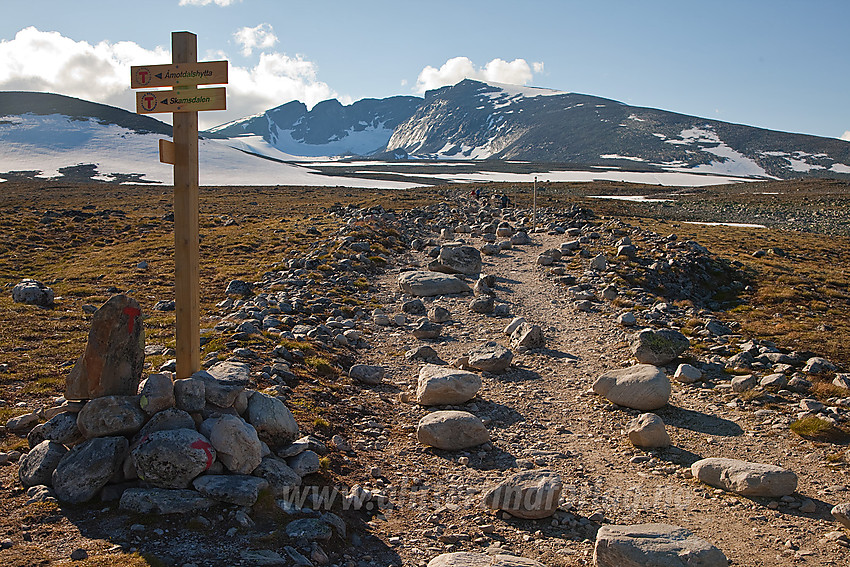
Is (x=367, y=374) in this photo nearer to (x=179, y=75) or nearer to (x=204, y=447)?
(x=204, y=447)

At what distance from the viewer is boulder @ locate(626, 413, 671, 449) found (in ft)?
28.9

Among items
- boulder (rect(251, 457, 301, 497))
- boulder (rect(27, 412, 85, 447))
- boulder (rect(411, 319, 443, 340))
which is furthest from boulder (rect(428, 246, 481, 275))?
boulder (rect(27, 412, 85, 447))

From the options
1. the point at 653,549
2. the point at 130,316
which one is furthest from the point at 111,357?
the point at 653,549

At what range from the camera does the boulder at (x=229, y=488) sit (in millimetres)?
6184

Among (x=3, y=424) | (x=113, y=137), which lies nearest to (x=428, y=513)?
(x=3, y=424)

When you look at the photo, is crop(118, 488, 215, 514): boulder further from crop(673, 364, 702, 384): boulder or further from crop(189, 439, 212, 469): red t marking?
crop(673, 364, 702, 384): boulder

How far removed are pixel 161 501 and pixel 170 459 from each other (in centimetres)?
42

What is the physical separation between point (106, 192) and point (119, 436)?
255 ft

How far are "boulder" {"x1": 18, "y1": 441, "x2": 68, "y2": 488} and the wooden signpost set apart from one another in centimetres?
155

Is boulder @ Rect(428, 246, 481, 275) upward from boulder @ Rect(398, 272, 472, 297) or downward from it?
upward

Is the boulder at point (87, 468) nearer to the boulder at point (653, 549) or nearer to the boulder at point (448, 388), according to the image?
the boulder at point (448, 388)

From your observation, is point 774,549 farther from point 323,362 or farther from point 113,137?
point 113,137

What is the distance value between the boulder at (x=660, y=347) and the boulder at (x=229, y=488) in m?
8.77

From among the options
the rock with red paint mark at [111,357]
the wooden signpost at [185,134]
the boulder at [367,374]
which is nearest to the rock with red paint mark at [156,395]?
the rock with red paint mark at [111,357]
